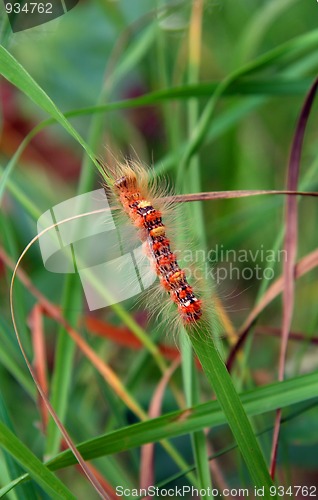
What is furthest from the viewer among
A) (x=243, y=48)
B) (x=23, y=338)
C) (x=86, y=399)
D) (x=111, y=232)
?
(x=243, y=48)

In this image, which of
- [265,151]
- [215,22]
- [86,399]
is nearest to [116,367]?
[86,399]

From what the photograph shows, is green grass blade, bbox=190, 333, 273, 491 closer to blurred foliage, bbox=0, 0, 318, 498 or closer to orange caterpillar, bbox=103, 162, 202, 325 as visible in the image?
orange caterpillar, bbox=103, 162, 202, 325

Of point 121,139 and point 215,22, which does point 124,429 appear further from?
point 215,22
